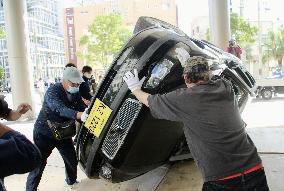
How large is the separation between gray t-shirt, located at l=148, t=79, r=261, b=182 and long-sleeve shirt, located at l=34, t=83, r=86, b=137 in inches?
80.0

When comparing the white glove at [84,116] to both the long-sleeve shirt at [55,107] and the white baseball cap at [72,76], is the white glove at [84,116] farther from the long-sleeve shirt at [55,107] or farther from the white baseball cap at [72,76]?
the white baseball cap at [72,76]

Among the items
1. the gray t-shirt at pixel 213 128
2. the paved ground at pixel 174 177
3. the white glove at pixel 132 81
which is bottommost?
the paved ground at pixel 174 177

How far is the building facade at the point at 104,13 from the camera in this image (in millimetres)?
65812

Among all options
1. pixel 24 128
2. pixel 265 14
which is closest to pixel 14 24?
pixel 24 128

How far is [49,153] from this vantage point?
186 inches

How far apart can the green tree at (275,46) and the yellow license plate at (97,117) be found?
4452 cm

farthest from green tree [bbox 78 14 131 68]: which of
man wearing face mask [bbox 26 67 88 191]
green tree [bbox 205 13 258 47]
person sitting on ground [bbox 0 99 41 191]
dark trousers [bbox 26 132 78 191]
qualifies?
person sitting on ground [bbox 0 99 41 191]

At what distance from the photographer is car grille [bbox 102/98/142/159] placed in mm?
3707

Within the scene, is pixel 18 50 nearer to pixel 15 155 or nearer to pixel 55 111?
pixel 55 111

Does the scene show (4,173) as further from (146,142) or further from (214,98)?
(146,142)

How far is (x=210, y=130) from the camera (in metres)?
2.64

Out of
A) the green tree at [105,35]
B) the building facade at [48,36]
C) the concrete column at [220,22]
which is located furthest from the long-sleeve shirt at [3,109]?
the building facade at [48,36]

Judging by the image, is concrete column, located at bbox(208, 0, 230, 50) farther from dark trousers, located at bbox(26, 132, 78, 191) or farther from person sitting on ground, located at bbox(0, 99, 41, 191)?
person sitting on ground, located at bbox(0, 99, 41, 191)

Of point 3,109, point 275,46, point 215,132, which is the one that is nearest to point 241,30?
point 275,46
